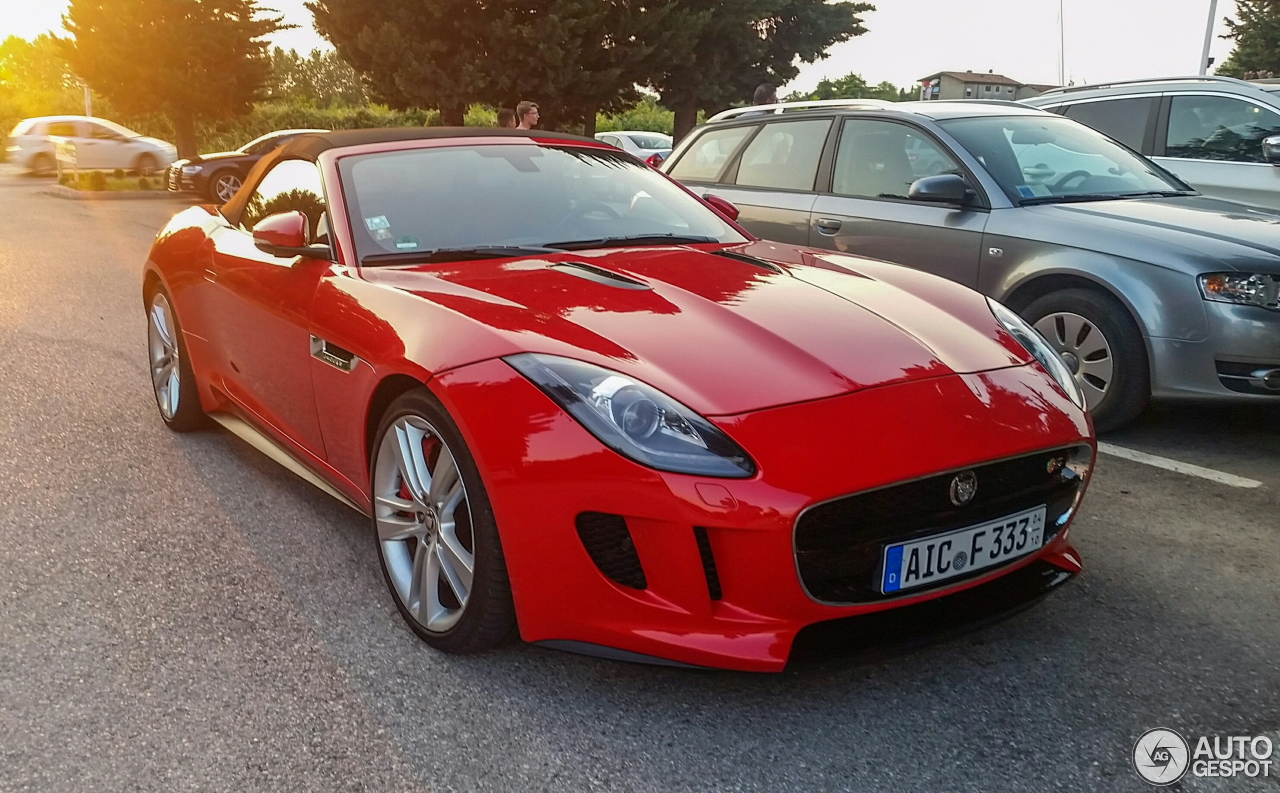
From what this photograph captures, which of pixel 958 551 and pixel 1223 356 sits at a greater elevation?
pixel 958 551

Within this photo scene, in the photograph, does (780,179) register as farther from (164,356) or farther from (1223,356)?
(164,356)

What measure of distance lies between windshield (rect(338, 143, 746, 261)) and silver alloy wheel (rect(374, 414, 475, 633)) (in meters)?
0.79

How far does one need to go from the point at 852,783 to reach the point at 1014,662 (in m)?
0.75

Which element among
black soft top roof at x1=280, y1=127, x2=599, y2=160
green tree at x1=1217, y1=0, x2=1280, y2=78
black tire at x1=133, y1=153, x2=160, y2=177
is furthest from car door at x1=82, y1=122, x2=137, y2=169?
green tree at x1=1217, y1=0, x2=1280, y2=78

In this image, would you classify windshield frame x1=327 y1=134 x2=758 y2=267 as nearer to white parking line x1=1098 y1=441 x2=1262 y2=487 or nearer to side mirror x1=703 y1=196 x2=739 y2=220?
side mirror x1=703 y1=196 x2=739 y2=220

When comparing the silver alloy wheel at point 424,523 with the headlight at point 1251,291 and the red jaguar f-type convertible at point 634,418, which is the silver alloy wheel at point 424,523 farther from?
the headlight at point 1251,291

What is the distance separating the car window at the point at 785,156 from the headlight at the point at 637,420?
425 centimetres

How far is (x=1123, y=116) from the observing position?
8.49 m

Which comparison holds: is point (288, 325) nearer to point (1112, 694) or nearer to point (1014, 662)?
point (1014, 662)

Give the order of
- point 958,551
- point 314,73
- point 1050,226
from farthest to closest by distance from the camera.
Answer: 1. point 314,73
2. point 1050,226
3. point 958,551

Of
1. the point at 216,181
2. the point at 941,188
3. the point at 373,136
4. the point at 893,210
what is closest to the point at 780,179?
the point at 893,210

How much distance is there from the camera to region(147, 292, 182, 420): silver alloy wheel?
4.94 metres

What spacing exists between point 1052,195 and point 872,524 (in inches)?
148

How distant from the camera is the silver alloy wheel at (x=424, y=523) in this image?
9.22 feet
